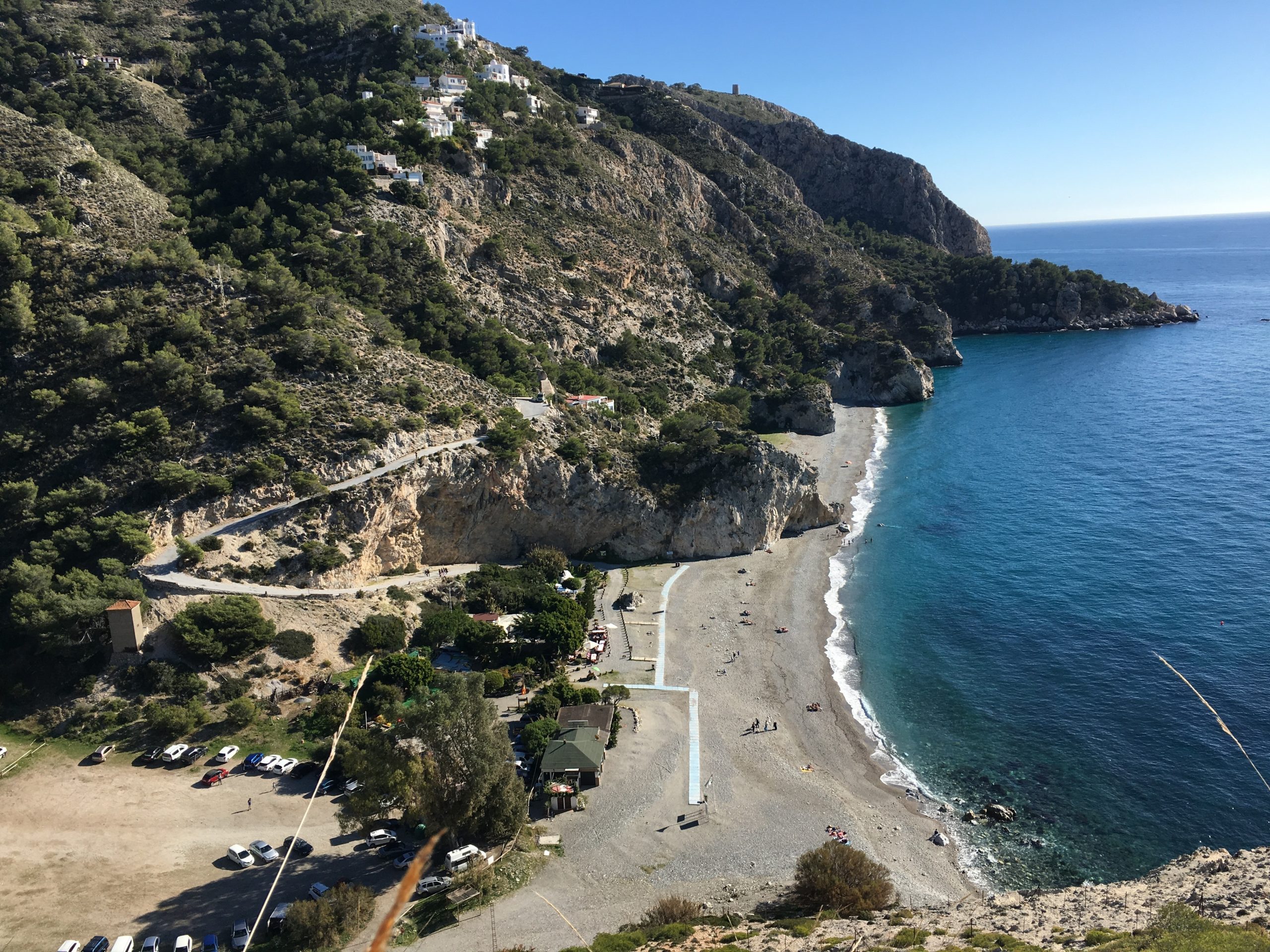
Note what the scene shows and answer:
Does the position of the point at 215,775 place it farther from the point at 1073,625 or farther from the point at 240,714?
the point at 1073,625

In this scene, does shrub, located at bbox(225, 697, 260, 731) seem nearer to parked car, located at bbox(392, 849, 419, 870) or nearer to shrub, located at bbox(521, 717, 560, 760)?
parked car, located at bbox(392, 849, 419, 870)

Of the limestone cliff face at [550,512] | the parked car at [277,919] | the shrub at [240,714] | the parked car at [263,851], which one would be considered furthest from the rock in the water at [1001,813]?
the shrub at [240,714]

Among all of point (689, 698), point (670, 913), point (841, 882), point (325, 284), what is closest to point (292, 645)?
point (689, 698)

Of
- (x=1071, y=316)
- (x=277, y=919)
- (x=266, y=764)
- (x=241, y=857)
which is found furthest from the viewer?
(x=1071, y=316)

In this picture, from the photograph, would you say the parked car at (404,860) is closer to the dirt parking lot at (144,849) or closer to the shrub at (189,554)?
the dirt parking lot at (144,849)

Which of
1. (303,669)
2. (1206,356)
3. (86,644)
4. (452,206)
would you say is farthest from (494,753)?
(1206,356)

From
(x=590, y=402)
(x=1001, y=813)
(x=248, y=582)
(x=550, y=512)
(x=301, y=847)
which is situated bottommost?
(x=1001, y=813)

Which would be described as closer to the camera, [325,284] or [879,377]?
[325,284]
